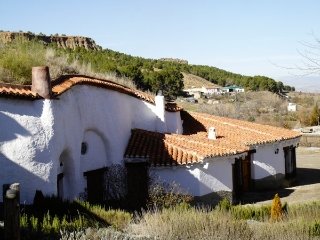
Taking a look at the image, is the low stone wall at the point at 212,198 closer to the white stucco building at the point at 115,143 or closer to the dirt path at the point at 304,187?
the white stucco building at the point at 115,143

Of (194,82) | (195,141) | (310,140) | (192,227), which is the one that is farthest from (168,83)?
(192,227)

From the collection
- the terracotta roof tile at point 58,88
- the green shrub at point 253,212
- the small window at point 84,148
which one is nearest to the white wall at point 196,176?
the small window at point 84,148

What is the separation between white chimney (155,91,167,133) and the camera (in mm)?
23094

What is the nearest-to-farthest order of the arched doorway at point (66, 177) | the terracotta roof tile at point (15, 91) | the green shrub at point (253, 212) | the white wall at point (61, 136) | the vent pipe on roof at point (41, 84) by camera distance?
the terracotta roof tile at point (15, 91) → the white wall at point (61, 136) → the vent pipe on roof at point (41, 84) → the green shrub at point (253, 212) → the arched doorway at point (66, 177)

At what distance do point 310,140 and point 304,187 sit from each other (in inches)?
835

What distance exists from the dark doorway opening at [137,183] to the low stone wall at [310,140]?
28.0 m

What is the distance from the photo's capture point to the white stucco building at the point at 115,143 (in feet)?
45.2

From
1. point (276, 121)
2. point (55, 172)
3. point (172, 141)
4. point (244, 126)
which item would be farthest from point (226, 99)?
point (55, 172)

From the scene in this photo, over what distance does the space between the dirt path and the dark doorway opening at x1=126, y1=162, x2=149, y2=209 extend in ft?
15.8

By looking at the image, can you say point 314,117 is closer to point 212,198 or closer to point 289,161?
point 289,161

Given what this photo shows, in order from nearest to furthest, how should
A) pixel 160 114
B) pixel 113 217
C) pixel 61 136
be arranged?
1. pixel 113 217
2. pixel 61 136
3. pixel 160 114

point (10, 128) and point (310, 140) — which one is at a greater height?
point (10, 128)

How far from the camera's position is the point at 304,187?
24297 millimetres

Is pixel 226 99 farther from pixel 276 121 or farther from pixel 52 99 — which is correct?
pixel 52 99
